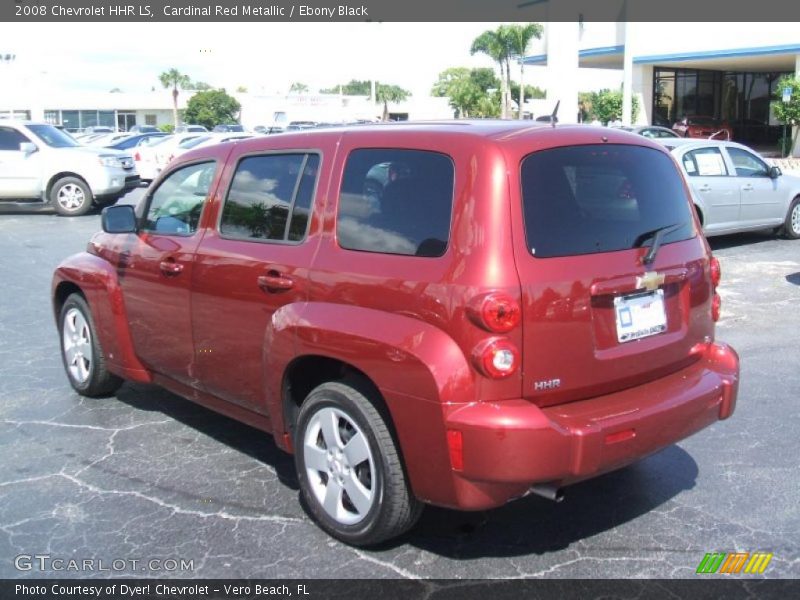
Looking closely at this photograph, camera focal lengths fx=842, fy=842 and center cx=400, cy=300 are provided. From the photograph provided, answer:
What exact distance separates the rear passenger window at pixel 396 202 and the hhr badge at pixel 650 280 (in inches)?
34.4

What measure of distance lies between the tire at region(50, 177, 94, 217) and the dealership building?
45.4 ft

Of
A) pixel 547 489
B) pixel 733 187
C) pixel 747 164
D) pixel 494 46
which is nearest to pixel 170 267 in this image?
pixel 547 489

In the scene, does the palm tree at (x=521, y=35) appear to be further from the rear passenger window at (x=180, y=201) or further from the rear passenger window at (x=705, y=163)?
the rear passenger window at (x=180, y=201)

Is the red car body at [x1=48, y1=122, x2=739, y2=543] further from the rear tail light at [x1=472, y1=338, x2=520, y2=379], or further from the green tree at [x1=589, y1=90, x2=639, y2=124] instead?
the green tree at [x1=589, y1=90, x2=639, y2=124]

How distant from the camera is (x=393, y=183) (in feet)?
12.2

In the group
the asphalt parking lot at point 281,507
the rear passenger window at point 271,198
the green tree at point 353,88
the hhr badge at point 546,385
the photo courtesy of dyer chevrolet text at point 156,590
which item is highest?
the green tree at point 353,88

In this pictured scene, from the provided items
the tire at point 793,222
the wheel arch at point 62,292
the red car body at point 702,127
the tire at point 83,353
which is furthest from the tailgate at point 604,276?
the red car body at point 702,127

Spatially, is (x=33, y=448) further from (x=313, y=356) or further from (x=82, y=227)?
(x=82, y=227)

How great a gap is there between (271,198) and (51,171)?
14232mm

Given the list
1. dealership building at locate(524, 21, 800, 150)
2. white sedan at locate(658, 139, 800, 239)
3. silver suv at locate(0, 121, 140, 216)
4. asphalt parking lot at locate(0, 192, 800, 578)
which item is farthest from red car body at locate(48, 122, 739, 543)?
dealership building at locate(524, 21, 800, 150)

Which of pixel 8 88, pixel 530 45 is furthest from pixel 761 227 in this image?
pixel 8 88

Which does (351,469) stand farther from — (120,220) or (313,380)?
(120,220)

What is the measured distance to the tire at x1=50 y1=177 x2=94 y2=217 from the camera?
16.9m

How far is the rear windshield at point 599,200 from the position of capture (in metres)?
3.43
